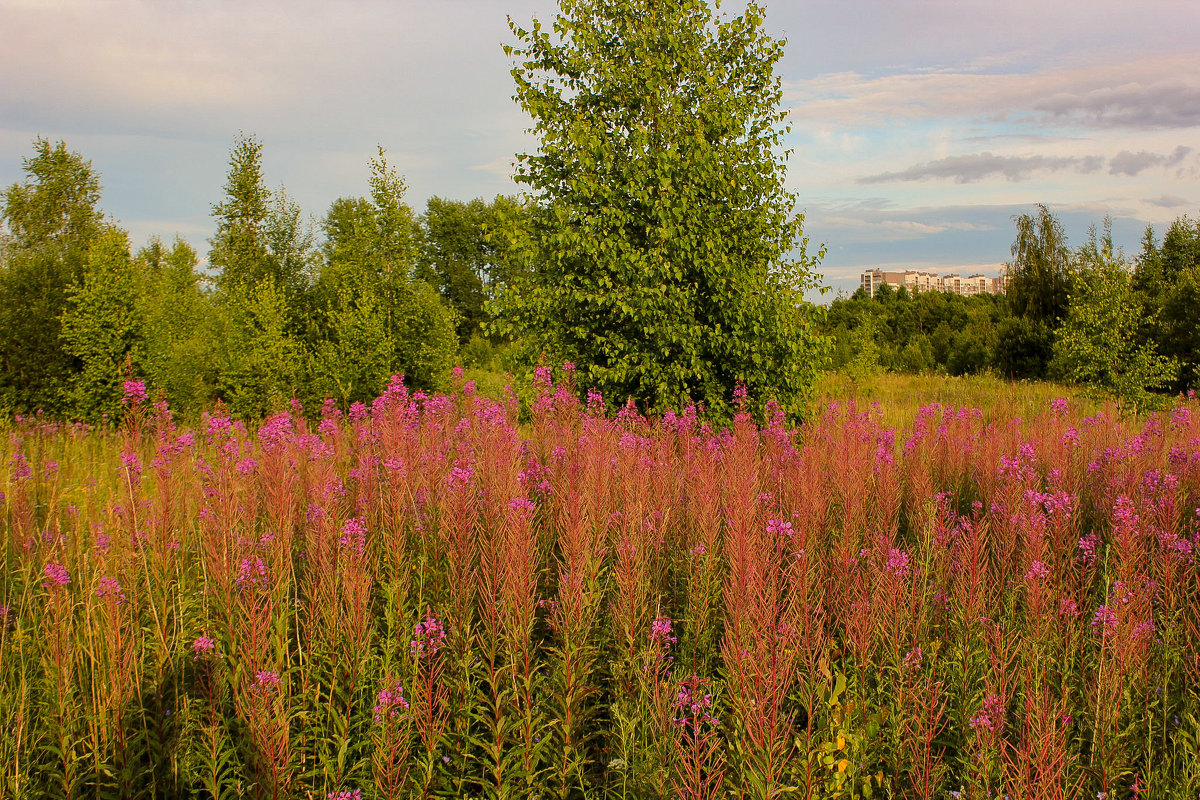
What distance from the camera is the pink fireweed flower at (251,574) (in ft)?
8.88

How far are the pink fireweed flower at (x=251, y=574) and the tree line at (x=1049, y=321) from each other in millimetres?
12122

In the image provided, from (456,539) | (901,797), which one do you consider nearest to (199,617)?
(456,539)

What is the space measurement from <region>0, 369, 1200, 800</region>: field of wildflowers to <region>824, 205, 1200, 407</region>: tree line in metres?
8.17

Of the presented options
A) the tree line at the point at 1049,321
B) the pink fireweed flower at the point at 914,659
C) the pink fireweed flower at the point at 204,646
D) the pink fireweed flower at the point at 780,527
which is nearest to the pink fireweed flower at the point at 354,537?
the pink fireweed flower at the point at 204,646

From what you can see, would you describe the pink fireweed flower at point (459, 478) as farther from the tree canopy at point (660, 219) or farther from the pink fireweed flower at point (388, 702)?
the tree canopy at point (660, 219)

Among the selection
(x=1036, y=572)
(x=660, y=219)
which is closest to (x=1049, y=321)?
(x=660, y=219)

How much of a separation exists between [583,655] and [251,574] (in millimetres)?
1503

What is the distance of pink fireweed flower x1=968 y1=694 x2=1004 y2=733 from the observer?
2.15m

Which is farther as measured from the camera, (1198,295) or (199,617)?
(1198,295)

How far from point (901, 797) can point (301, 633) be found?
2923 millimetres

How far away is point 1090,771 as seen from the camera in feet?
8.09

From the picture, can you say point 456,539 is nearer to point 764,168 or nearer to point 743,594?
point 743,594

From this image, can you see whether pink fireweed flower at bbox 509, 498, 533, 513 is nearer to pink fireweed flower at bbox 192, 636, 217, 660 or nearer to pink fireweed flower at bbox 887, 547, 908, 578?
pink fireweed flower at bbox 192, 636, 217, 660

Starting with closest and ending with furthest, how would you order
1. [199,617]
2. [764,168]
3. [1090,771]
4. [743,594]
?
1. [743,594]
2. [1090,771]
3. [199,617]
4. [764,168]
